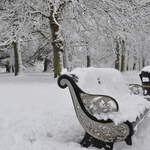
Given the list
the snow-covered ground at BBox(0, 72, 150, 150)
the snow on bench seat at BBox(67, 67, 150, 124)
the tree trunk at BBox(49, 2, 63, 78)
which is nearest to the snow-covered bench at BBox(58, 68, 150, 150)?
the snow on bench seat at BBox(67, 67, 150, 124)

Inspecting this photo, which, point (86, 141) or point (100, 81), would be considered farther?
point (100, 81)

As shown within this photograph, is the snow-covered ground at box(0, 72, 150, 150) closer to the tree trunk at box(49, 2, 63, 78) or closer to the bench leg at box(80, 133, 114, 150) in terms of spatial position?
the bench leg at box(80, 133, 114, 150)

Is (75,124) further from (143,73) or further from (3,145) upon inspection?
(143,73)

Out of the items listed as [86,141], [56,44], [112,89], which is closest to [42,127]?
[86,141]

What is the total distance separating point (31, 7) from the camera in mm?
14133

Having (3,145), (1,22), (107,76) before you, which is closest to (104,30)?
(1,22)

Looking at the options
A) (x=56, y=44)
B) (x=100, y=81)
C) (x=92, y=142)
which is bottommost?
(x=92, y=142)

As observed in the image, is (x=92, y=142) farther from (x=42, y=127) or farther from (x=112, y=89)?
(x=112, y=89)

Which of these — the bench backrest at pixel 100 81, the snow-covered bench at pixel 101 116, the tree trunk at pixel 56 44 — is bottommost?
the snow-covered bench at pixel 101 116

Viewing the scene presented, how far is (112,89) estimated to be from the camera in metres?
6.09

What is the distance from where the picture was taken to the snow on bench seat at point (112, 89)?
4.43 m

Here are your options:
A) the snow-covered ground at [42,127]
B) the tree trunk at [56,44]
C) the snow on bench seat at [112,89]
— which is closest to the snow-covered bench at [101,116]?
the snow on bench seat at [112,89]

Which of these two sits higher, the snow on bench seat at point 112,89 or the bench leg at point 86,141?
Answer: the snow on bench seat at point 112,89

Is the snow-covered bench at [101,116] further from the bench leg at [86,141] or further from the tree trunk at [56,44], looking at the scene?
the tree trunk at [56,44]
